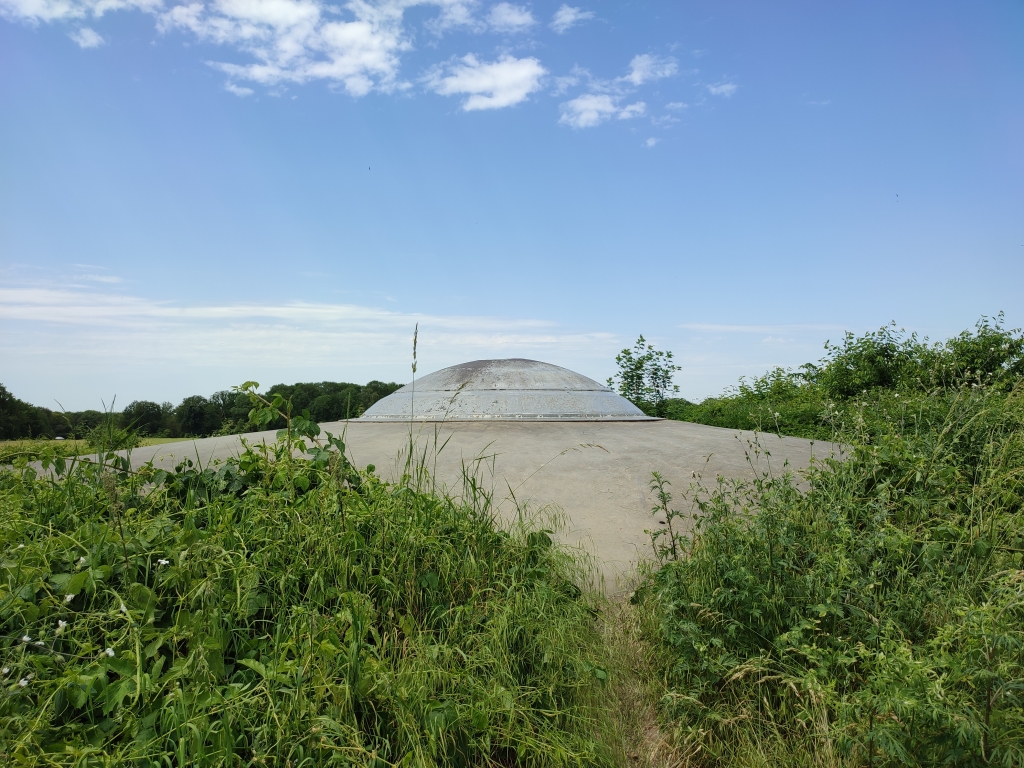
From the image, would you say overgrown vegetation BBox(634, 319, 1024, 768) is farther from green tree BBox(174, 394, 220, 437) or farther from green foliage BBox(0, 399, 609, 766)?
green tree BBox(174, 394, 220, 437)

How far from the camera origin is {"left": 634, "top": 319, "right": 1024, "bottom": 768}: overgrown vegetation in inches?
81.4

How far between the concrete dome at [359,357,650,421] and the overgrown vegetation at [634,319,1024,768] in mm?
4143

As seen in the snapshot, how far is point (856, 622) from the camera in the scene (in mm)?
2750

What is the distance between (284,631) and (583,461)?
11.1ft

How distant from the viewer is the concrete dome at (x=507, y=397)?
8.03 metres

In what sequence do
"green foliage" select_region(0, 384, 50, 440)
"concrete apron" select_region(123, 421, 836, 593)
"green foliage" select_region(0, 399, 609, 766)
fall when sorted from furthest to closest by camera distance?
"green foliage" select_region(0, 384, 50, 440), "concrete apron" select_region(123, 421, 836, 593), "green foliage" select_region(0, 399, 609, 766)

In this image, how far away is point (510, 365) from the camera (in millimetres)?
9430

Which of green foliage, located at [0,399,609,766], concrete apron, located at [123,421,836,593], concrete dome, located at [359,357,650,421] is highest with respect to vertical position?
concrete dome, located at [359,357,650,421]

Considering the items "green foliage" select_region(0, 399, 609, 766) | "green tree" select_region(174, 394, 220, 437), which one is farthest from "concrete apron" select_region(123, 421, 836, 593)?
"green foliage" select_region(0, 399, 609, 766)

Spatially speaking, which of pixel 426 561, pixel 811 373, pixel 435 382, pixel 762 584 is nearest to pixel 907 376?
pixel 811 373

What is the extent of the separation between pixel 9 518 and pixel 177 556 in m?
1.09

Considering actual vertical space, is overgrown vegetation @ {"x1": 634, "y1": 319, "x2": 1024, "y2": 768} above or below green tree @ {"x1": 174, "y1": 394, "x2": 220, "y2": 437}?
below

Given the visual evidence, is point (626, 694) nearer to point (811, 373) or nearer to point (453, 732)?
point (453, 732)

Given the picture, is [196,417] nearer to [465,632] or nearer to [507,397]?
[507,397]
